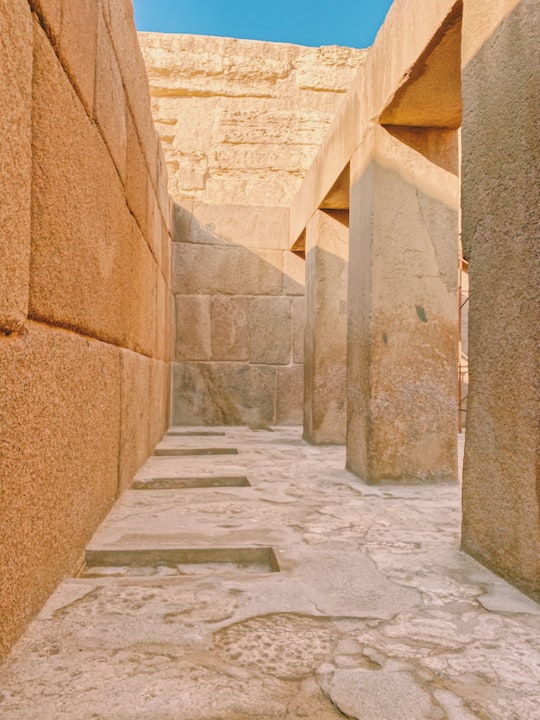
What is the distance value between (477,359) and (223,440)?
12.1 ft

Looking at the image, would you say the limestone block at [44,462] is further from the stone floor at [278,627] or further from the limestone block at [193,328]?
the limestone block at [193,328]

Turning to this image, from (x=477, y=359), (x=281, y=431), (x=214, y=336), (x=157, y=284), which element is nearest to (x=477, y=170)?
(x=477, y=359)

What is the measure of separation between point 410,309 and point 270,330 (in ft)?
11.7

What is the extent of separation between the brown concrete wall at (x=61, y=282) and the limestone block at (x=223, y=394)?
11.7ft

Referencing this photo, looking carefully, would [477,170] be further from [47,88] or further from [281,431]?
→ [281,431]

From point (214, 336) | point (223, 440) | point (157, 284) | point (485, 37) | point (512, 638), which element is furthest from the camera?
point (214, 336)

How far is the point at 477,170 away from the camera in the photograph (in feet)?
7.31

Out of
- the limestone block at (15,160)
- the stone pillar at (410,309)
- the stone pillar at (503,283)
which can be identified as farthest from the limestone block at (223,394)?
the limestone block at (15,160)

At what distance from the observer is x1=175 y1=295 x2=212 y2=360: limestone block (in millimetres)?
6988

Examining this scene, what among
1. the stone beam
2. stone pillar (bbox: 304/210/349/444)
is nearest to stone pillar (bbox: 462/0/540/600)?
the stone beam

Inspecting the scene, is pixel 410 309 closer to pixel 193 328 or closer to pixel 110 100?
pixel 110 100

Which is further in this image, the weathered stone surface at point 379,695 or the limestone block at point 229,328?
the limestone block at point 229,328

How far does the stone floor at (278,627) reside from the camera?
4.00 ft

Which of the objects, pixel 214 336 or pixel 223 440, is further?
pixel 214 336
